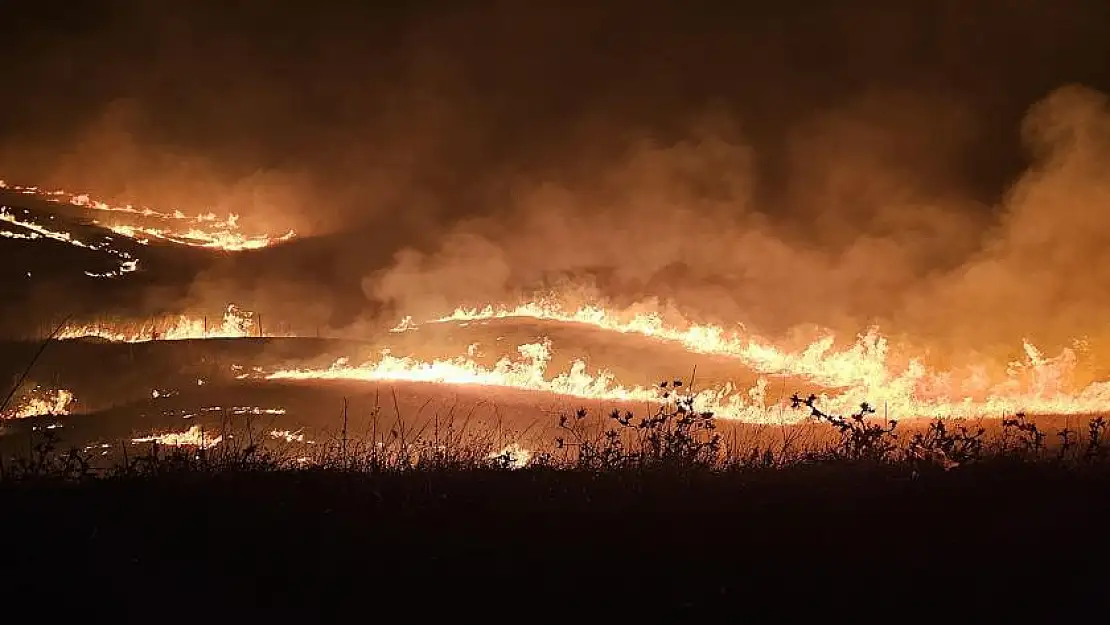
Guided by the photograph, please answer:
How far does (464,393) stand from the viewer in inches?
1442

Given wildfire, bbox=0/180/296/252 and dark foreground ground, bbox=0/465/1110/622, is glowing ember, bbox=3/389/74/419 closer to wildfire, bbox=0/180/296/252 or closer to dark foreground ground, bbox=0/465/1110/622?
wildfire, bbox=0/180/296/252

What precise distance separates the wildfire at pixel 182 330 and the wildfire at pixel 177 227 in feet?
38.9

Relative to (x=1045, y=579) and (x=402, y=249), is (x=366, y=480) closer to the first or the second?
(x=1045, y=579)

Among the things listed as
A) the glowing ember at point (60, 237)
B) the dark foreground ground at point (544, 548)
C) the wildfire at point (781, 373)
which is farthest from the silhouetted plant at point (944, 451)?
the glowing ember at point (60, 237)

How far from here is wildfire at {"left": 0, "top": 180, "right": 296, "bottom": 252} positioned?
63.8m

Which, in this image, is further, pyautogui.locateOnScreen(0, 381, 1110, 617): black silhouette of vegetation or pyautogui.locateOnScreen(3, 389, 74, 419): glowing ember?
pyautogui.locateOnScreen(3, 389, 74, 419): glowing ember

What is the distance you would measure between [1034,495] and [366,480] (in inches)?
266

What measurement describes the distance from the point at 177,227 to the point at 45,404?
29.3 metres

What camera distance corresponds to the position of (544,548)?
20.6ft

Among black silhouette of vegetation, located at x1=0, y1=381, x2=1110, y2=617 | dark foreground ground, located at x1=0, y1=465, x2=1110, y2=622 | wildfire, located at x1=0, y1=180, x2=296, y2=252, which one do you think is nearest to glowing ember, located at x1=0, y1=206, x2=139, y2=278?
wildfire, located at x1=0, y1=180, x2=296, y2=252

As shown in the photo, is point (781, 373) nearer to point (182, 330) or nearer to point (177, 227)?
point (182, 330)

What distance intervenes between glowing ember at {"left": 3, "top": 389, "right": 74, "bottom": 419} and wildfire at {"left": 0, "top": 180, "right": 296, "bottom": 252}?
23.2m

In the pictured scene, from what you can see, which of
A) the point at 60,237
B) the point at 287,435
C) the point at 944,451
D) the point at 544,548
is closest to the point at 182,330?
the point at 60,237

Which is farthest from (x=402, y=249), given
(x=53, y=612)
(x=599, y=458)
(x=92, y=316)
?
(x=53, y=612)
